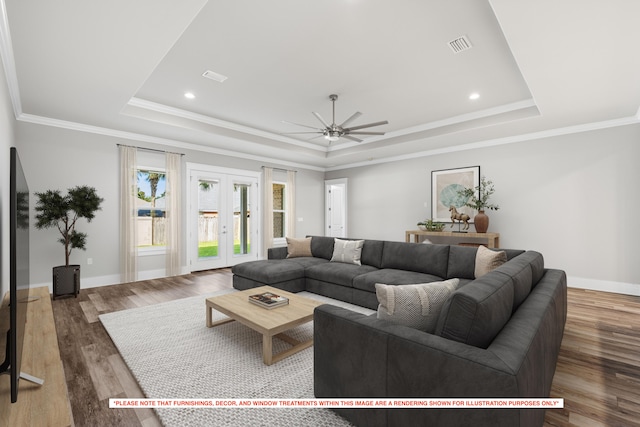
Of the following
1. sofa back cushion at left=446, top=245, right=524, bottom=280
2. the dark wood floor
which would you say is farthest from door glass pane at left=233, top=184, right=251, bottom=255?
sofa back cushion at left=446, top=245, right=524, bottom=280

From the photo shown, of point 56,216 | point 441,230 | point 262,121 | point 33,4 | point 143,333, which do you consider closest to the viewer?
point 33,4

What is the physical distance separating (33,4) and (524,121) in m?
5.69

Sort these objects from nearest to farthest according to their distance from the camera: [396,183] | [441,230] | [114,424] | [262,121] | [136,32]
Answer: [114,424] < [136,32] < [262,121] < [441,230] < [396,183]

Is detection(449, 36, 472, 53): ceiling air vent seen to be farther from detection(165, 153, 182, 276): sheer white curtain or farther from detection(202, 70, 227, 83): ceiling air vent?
detection(165, 153, 182, 276): sheer white curtain

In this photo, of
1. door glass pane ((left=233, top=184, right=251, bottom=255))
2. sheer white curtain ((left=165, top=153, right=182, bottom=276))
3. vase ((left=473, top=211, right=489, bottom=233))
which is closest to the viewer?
vase ((left=473, top=211, right=489, bottom=233))

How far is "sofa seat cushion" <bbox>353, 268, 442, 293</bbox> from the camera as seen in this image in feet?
11.4

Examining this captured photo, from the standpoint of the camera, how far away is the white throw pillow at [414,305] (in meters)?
1.54

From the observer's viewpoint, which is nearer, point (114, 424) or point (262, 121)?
point (114, 424)

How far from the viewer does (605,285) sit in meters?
4.50

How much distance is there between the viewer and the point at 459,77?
3.58 m

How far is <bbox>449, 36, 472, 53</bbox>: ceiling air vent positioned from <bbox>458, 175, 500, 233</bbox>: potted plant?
322cm

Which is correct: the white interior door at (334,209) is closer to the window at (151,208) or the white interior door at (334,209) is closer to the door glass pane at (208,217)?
the door glass pane at (208,217)

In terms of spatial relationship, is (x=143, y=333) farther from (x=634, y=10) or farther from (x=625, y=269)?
(x=625, y=269)

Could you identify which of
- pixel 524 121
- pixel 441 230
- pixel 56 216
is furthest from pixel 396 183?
pixel 56 216
